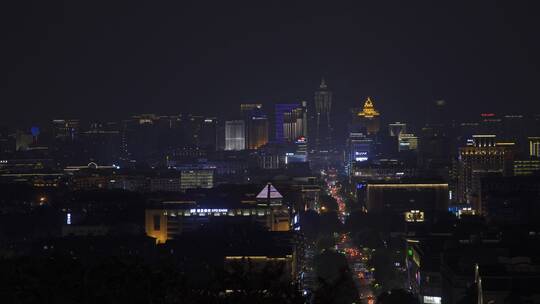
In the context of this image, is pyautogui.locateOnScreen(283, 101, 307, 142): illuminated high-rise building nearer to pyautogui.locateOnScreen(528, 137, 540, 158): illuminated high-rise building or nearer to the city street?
pyautogui.locateOnScreen(528, 137, 540, 158): illuminated high-rise building

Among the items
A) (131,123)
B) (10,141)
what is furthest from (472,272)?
(131,123)

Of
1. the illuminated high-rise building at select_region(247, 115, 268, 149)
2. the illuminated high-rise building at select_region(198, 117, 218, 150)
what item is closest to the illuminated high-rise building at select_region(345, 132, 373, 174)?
the illuminated high-rise building at select_region(247, 115, 268, 149)

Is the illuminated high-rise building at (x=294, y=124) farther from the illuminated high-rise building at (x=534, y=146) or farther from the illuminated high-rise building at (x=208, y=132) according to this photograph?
the illuminated high-rise building at (x=534, y=146)

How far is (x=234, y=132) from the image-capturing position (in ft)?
426

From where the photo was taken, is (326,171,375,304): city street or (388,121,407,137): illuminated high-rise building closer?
(326,171,375,304): city street

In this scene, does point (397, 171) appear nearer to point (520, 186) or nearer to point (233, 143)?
point (520, 186)

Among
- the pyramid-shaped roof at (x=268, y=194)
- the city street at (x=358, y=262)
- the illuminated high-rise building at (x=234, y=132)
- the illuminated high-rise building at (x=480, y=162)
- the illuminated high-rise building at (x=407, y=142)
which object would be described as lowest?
the city street at (x=358, y=262)

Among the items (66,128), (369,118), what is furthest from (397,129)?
(66,128)

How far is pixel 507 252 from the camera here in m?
28.5

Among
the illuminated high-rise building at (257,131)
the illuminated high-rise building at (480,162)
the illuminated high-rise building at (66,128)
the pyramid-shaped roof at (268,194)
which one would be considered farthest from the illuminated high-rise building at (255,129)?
the pyramid-shaped roof at (268,194)

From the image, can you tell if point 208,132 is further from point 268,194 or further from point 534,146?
point 268,194

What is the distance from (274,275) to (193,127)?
403 ft

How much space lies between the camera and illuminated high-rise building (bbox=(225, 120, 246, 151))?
424ft

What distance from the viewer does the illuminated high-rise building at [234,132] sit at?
129 metres
